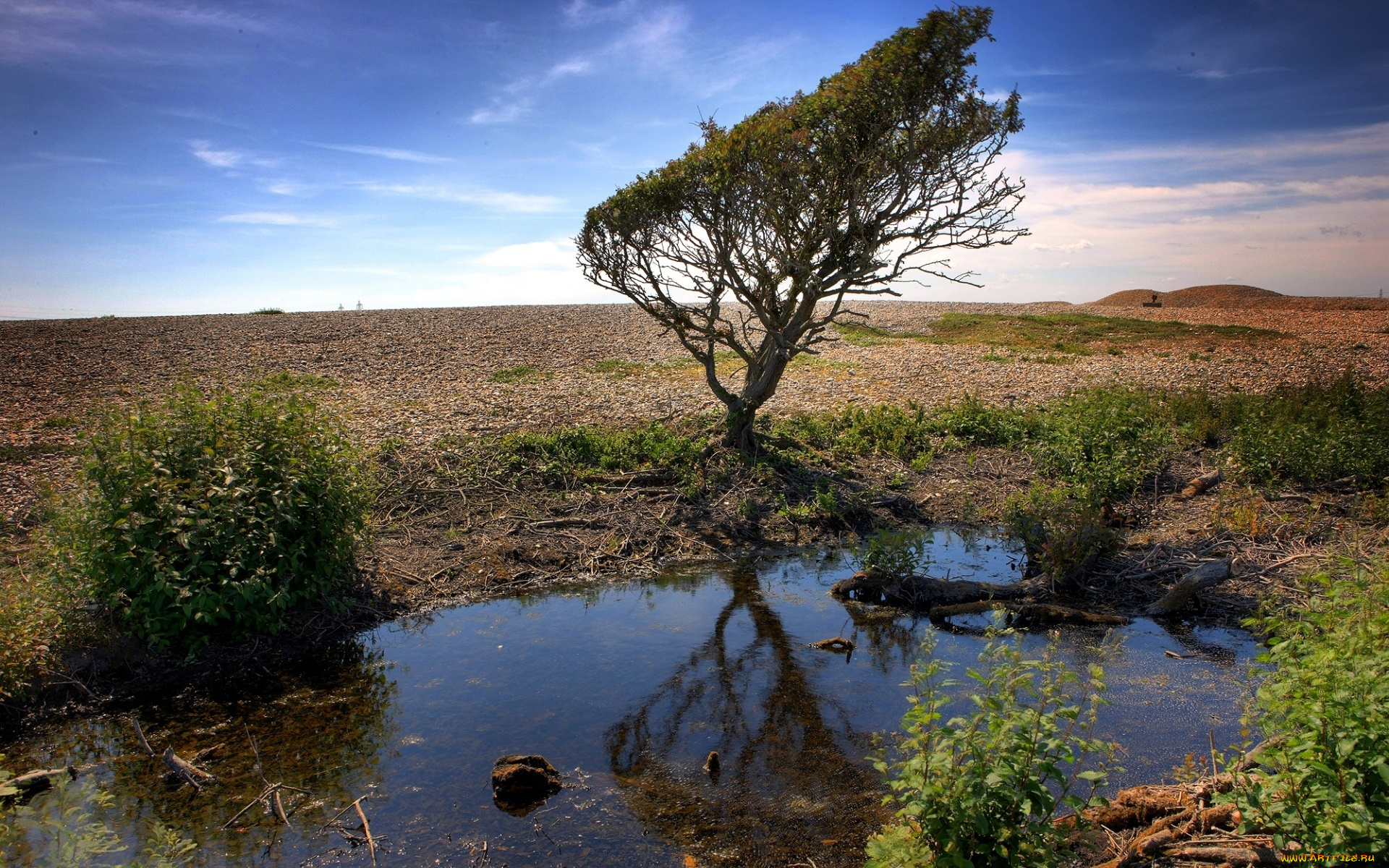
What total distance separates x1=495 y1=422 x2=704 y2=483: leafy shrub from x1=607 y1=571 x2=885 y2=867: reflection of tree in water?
5.33m

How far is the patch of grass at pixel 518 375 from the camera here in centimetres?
1994

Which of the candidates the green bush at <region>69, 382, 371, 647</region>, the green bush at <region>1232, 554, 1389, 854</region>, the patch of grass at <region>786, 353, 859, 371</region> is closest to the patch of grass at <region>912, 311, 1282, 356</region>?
the patch of grass at <region>786, 353, 859, 371</region>

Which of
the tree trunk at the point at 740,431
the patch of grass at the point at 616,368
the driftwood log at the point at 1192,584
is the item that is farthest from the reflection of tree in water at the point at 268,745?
the patch of grass at the point at 616,368

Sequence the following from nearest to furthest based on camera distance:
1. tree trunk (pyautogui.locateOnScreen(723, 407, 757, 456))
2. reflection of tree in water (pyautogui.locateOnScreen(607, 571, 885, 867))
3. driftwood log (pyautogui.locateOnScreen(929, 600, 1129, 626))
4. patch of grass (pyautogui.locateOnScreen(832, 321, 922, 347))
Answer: reflection of tree in water (pyautogui.locateOnScreen(607, 571, 885, 867)) < driftwood log (pyautogui.locateOnScreen(929, 600, 1129, 626)) < tree trunk (pyautogui.locateOnScreen(723, 407, 757, 456)) < patch of grass (pyautogui.locateOnScreen(832, 321, 922, 347))

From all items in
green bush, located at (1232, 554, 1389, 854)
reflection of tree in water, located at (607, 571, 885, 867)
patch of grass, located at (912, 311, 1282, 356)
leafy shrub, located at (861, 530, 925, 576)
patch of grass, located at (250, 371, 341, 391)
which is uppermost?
patch of grass, located at (912, 311, 1282, 356)

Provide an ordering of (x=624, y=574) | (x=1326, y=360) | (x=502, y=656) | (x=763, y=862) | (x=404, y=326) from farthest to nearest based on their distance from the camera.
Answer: (x=404, y=326) → (x=1326, y=360) → (x=624, y=574) → (x=502, y=656) → (x=763, y=862)

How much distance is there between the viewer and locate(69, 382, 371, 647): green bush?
7.17 metres

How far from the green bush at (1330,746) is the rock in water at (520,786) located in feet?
13.7

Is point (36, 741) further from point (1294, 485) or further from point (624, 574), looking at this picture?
point (1294, 485)

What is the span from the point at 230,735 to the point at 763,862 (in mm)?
4548

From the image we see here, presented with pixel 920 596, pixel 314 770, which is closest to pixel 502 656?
pixel 314 770

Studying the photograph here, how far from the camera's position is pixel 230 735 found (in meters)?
6.48

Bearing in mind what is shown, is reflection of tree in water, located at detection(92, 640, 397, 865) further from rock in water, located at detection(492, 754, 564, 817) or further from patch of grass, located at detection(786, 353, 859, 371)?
patch of grass, located at detection(786, 353, 859, 371)

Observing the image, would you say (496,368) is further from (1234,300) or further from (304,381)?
(1234,300)
